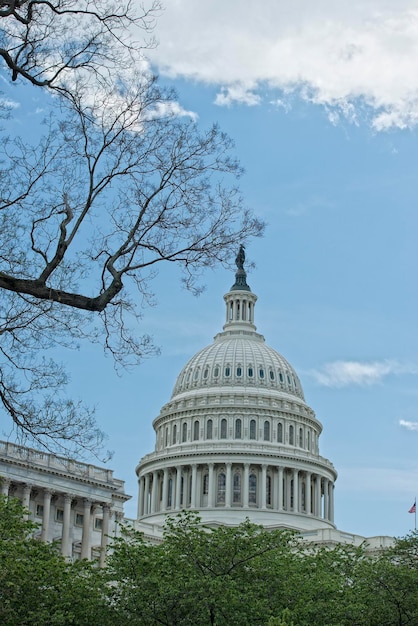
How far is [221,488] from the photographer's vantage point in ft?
510

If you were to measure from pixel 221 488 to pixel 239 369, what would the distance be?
2084cm

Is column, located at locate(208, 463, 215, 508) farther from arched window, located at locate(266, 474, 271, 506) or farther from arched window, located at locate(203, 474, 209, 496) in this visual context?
arched window, located at locate(266, 474, 271, 506)

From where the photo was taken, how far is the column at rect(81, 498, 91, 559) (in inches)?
3878

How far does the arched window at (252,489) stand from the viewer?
154438 mm

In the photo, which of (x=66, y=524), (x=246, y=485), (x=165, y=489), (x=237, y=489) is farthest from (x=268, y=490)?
(x=66, y=524)

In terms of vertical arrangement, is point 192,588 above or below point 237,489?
below

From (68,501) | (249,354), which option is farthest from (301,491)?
(68,501)

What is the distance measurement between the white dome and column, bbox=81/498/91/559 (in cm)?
6372

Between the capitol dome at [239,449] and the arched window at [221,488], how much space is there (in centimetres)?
15

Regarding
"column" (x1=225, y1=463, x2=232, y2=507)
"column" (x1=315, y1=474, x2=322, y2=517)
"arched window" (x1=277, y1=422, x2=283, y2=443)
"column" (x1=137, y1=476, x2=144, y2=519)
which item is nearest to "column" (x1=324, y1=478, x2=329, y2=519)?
→ "column" (x1=315, y1=474, x2=322, y2=517)

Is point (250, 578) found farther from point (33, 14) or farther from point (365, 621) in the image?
point (33, 14)

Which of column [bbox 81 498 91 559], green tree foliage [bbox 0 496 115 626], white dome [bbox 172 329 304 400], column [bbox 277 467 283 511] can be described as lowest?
green tree foliage [bbox 0 496 115 626]

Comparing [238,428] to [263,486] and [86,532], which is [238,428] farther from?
[86,532]

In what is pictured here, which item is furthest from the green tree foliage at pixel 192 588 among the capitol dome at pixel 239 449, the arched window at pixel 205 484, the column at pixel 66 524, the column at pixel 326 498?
the column at pixel 326 498
